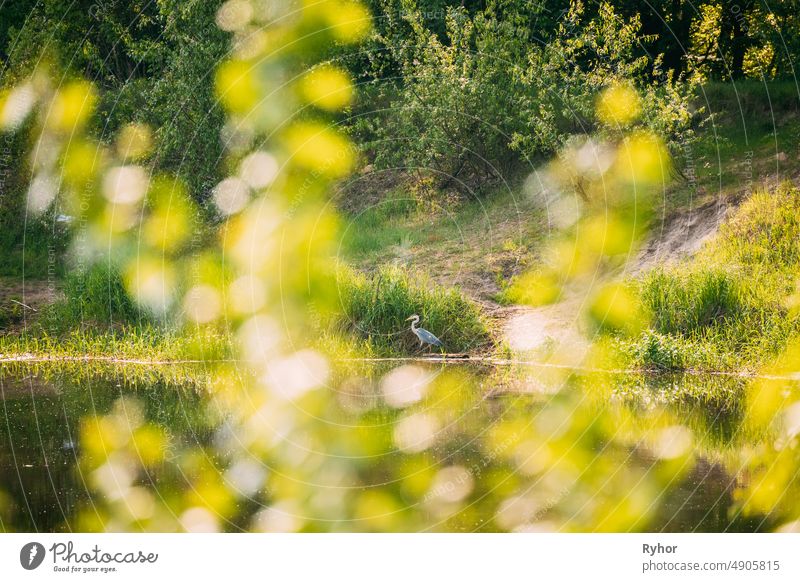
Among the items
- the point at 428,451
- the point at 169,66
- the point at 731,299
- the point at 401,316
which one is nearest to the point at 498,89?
the point at 401,316

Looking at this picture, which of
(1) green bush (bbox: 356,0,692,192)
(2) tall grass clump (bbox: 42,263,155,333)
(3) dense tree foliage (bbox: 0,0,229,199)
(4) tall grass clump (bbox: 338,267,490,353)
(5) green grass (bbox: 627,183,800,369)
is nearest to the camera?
(3) dense tree foliage (bbox: 0,0,229,199)

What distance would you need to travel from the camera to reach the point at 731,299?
32.6 ft

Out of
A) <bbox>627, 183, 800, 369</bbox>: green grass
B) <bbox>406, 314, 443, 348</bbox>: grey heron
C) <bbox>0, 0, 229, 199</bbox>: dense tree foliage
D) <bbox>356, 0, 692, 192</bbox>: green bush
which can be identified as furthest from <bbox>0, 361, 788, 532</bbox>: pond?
<bbox>356, 0, 692, 192</bbox>: green bush

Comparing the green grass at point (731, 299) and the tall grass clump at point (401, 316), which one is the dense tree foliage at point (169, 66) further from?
the green grass at point (731, 299)

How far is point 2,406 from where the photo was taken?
8094mm

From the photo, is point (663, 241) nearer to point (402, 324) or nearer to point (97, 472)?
point (402, 324)

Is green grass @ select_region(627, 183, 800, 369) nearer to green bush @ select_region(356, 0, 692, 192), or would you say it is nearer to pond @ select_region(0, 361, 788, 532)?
pond @ select_region(0, 361, 788, 532)

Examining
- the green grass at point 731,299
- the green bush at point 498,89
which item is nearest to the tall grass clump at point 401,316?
the green grass at point 731,299

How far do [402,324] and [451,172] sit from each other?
5.19 meters

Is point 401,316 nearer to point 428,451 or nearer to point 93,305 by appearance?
point 93,305

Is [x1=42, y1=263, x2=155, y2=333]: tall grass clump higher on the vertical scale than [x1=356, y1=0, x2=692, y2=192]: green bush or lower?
lower

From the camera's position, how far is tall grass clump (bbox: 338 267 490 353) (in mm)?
10422

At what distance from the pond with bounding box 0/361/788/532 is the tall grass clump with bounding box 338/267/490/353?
1.78 ft

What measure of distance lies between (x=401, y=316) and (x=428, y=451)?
13.4ft
